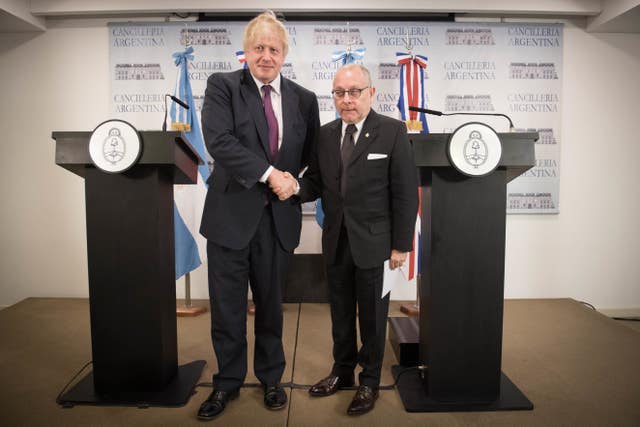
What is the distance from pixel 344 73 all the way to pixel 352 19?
2.18 m

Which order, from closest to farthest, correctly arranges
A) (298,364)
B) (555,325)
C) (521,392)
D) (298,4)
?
1. (521,392)
2. (298,364)
3. (555,325)
4. (298,4)

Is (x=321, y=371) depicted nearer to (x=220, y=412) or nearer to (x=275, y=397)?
(x=275, y=397)

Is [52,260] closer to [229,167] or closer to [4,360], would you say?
[4,360]

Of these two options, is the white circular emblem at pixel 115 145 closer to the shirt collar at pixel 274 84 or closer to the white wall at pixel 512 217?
the shirt collar at pixel 274 84

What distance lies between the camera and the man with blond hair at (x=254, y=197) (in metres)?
1.65

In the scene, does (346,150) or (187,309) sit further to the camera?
(187,309)

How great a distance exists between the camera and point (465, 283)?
5.96 feet

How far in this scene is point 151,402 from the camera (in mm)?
1825

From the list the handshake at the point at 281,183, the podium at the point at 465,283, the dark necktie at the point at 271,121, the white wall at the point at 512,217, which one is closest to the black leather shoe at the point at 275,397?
the podium at the point at 465,283

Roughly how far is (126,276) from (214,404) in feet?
2.27

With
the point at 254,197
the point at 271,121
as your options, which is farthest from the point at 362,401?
the point at 271,121

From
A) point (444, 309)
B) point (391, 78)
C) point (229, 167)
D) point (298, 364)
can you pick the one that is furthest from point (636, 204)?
point (229, 167)

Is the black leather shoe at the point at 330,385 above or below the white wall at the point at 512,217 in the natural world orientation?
below

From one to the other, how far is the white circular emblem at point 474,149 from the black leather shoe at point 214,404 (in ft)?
4.71
